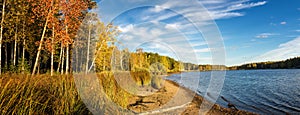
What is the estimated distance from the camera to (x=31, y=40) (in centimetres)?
2373

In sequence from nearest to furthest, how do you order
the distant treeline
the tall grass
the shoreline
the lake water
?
1. the tall grass
2. the shoreline
3. the lake water
4. the distant treeline

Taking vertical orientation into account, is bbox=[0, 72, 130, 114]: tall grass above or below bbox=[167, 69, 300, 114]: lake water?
above

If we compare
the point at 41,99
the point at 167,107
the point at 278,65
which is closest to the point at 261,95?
the point at 167,107

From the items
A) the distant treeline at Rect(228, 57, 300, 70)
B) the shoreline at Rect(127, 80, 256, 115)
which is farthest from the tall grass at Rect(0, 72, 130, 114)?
the distant treeline at Rect(228, 57, 300, 70)

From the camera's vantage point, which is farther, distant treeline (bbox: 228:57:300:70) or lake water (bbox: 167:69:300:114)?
distant treeline (bbox: 228:57:300:70)

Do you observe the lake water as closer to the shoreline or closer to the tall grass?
the shoreline

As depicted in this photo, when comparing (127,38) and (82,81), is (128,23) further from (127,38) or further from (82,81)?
(82,81)

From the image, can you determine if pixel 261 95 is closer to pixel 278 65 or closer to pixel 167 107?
pixel 167 107

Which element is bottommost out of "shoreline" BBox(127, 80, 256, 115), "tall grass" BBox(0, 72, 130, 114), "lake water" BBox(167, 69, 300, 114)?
"lake water" BBox(167, 69, 300, 114)

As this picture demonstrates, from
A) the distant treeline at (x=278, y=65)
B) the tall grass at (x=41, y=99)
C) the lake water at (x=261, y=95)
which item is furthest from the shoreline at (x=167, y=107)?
the distant treeline at (x=278, y=65)

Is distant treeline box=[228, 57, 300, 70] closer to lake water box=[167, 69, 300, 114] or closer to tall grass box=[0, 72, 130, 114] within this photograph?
lake water box=[167, 69, 300, 114]

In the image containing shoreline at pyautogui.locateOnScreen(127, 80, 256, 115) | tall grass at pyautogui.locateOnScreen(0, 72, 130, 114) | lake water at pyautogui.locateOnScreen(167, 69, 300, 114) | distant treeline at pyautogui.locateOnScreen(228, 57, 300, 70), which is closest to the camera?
tall grass at pyautogui.locateOnScreen(0, 72, 130, 114)

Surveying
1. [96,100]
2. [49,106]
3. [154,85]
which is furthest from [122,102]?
[154,85]

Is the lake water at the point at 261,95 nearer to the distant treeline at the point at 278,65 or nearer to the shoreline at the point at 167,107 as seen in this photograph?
the shoreline at the point at 167,107
